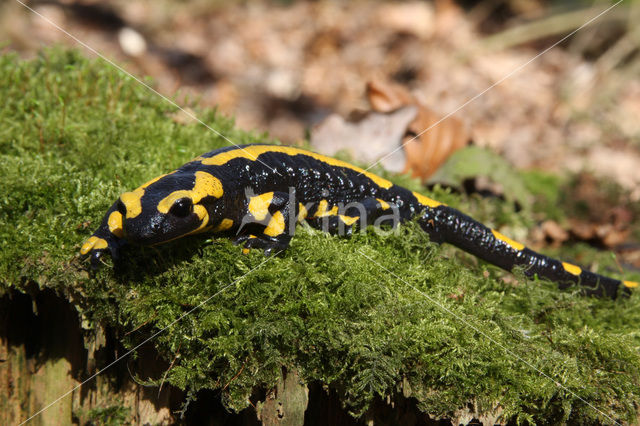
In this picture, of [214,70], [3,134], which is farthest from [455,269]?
[214,70]

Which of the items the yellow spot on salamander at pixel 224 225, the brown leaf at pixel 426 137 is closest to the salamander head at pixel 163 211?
the yellow spot on salamander at pixel 224 225

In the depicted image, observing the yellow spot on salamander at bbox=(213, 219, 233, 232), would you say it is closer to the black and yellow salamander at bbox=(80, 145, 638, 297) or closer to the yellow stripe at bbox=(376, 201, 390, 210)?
the black and yellow salamander at bbox=(80, 145, 638, 297)

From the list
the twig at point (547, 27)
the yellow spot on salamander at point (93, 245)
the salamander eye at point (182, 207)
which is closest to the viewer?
the salamander eye at point (182, 207)

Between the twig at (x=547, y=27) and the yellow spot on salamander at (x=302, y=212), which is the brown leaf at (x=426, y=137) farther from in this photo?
the twig at (x=547, y=27)

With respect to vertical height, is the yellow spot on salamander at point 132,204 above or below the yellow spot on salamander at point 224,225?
below

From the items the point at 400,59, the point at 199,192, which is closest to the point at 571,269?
the point at 199,192

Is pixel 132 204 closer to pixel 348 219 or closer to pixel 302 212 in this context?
pixel 302 212

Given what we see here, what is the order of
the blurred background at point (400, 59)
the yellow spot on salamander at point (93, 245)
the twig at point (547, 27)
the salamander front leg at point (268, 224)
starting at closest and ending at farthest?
the yellow spot on salamander at point (93, 245) < the salamander front leg at point (268, 224) < the blurred background at point (400, 59) < the twig at point (547, 27)

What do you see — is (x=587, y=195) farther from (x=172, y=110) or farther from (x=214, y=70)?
(x=214, y=70)
